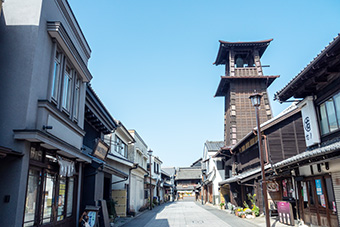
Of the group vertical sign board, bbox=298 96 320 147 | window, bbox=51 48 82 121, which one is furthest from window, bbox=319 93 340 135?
window, bbox=51 48 82 121

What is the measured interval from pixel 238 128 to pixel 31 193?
25692 millimetres

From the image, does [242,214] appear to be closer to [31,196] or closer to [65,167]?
[65,167]

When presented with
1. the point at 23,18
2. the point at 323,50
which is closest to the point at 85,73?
the point at 23,18

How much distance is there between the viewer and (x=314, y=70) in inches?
424

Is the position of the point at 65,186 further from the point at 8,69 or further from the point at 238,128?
the point at 238,128

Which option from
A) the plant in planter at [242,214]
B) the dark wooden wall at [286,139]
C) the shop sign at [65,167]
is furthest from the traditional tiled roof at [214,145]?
the shop sign at [65,167]

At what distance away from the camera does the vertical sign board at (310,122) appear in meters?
12.2

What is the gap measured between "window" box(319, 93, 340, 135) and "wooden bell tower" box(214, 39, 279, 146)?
1865 centimetres

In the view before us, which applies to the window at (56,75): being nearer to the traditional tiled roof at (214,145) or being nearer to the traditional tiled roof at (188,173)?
the traditional tiled roof at (214,145)

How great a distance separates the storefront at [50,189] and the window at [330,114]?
34.6 ft

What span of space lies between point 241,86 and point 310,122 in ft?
66.8

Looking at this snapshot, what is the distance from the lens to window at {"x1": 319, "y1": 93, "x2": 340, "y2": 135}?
10820 mm

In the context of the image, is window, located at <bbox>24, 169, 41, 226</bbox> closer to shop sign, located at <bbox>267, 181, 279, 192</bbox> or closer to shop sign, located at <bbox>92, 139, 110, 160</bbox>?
shop sign, located at <bbox>92, 139, 110, 160</bbox>

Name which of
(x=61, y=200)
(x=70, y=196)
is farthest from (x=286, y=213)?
(x=61, y=200)
